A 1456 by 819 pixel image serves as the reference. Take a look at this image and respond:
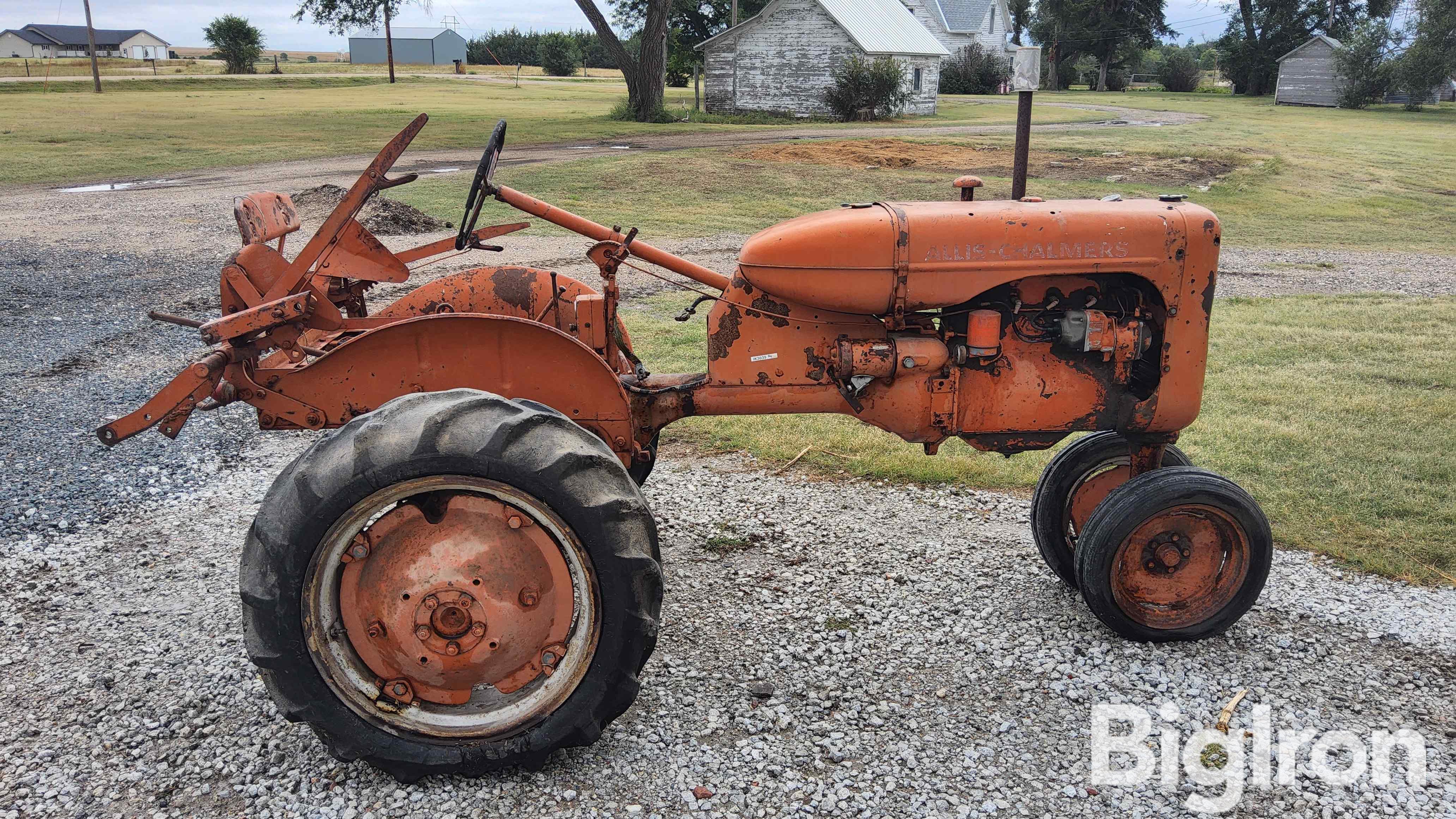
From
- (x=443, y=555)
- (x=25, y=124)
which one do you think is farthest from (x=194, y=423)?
(x=25, y=124)

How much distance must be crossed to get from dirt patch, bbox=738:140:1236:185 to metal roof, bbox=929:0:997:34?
38956mm

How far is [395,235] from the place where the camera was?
41.7 feet

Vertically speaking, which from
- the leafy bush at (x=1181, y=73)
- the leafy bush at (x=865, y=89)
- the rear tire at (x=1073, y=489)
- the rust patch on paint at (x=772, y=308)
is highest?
the leafy bush at (x=1181, y=73)

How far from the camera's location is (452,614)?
9.75ft

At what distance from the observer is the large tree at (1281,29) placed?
53.8 meters

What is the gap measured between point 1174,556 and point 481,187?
294cm

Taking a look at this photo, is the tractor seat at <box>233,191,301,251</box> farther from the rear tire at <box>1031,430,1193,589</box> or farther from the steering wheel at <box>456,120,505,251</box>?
the rear tire at <box>1031,430,1193,589</box>

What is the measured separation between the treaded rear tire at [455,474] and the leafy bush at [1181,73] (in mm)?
66631

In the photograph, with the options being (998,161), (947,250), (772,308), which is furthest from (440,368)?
(998,161)

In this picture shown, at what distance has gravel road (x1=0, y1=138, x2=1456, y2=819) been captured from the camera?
2992mm

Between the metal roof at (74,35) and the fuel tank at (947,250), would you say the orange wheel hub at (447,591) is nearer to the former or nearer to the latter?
the fuel tank at (947,250)

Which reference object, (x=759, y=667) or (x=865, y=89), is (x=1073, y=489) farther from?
(x=865, y=89)

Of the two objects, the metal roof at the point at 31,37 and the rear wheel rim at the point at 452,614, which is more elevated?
the metal roof at the point at 31,37

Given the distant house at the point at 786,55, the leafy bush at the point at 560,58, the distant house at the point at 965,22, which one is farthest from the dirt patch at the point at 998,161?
the leafy bush at the point at 560,58
